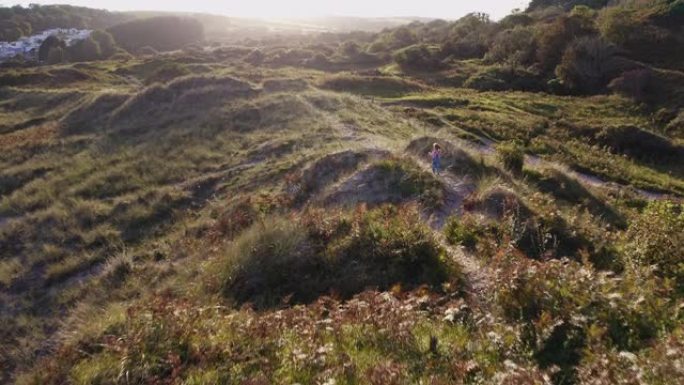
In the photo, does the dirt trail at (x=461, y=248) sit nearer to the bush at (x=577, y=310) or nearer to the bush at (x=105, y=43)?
the bush at (x=577, y=310)

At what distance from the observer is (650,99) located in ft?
130

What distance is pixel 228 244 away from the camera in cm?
1045

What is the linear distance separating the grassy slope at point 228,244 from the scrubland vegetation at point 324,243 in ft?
0.15

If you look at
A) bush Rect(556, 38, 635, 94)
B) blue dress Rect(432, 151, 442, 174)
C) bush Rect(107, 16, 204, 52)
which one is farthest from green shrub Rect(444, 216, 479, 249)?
bush Rect(107, 16, 204, 52)

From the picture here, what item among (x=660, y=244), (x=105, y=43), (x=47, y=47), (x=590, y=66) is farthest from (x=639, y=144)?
(x=105, y=43)

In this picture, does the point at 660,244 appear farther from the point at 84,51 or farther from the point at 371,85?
the point at 84,51

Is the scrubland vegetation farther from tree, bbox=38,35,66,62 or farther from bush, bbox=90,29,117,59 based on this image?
bush, bbox=90,29,117,59

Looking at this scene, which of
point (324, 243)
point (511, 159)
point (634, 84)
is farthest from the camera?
point (634, 84)

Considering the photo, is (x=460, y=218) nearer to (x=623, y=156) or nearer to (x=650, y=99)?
(x=623, y=156)

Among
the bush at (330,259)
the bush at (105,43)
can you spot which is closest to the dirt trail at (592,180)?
the bush at (330,259)

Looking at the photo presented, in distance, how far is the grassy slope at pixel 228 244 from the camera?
17.2 feet

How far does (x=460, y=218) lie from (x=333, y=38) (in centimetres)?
11074

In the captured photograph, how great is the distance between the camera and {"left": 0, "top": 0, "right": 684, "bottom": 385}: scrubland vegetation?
5230mm

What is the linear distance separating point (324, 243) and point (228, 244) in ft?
8.14
